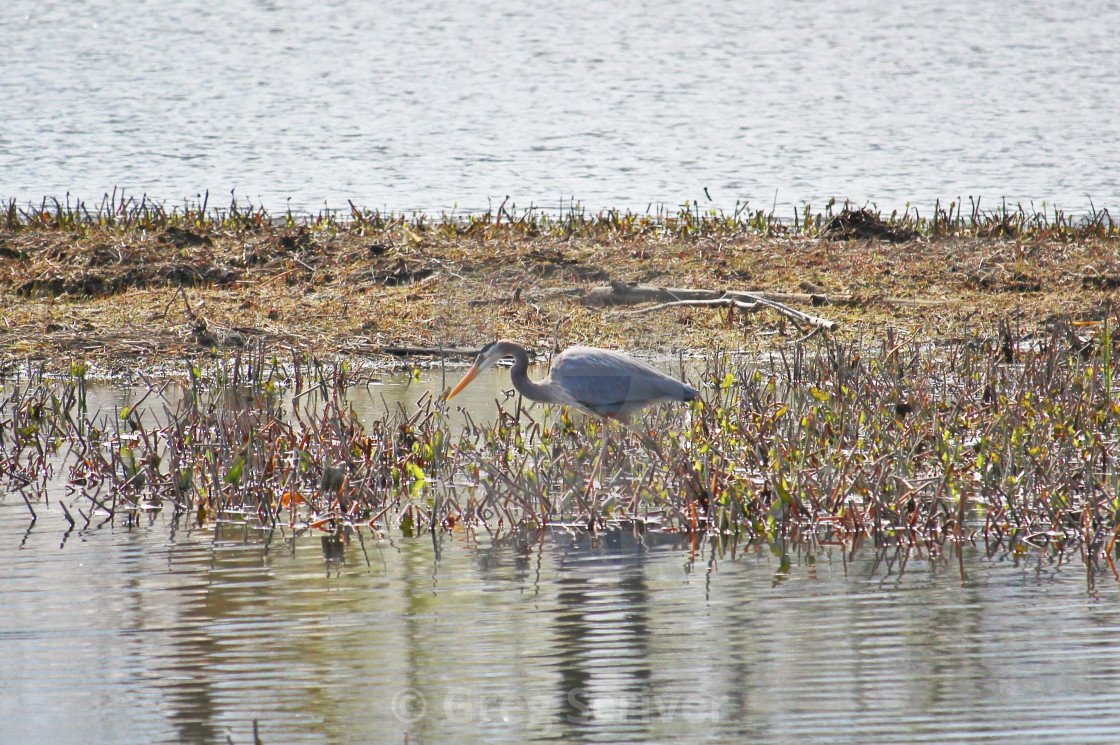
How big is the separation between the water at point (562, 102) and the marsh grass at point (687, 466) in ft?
A: 32.0

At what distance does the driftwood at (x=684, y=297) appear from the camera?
37.6ft

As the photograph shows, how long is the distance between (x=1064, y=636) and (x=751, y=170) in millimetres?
18666

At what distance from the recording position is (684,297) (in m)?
11.6

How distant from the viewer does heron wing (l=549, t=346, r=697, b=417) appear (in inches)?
289

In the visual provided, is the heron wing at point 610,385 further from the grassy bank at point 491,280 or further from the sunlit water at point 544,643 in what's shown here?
the grassy bank at point 491,280

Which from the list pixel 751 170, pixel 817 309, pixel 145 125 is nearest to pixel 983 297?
pixel 817 309

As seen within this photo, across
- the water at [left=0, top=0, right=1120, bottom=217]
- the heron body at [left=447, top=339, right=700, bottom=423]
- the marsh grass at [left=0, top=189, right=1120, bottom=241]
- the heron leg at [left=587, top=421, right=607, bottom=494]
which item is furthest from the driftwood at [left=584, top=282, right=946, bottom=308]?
the water at [left=0, top=0, right=1120, bottom=217]

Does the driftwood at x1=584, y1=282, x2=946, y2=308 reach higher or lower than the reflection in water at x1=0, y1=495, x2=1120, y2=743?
higher

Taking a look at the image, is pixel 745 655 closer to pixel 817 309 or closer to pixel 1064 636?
pixel 1064 636

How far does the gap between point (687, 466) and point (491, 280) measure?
6320 millimetres

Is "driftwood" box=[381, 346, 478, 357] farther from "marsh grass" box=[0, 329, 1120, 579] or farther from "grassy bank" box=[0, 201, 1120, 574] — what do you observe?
"marsh grass" box=[0, 329, 1120, 579]

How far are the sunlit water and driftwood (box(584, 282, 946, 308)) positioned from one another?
5.86m

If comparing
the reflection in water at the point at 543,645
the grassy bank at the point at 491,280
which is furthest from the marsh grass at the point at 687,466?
the grassy bank at the point at 491,280

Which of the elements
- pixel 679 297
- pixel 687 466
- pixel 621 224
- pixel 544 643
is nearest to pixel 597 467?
pixel 687 466
